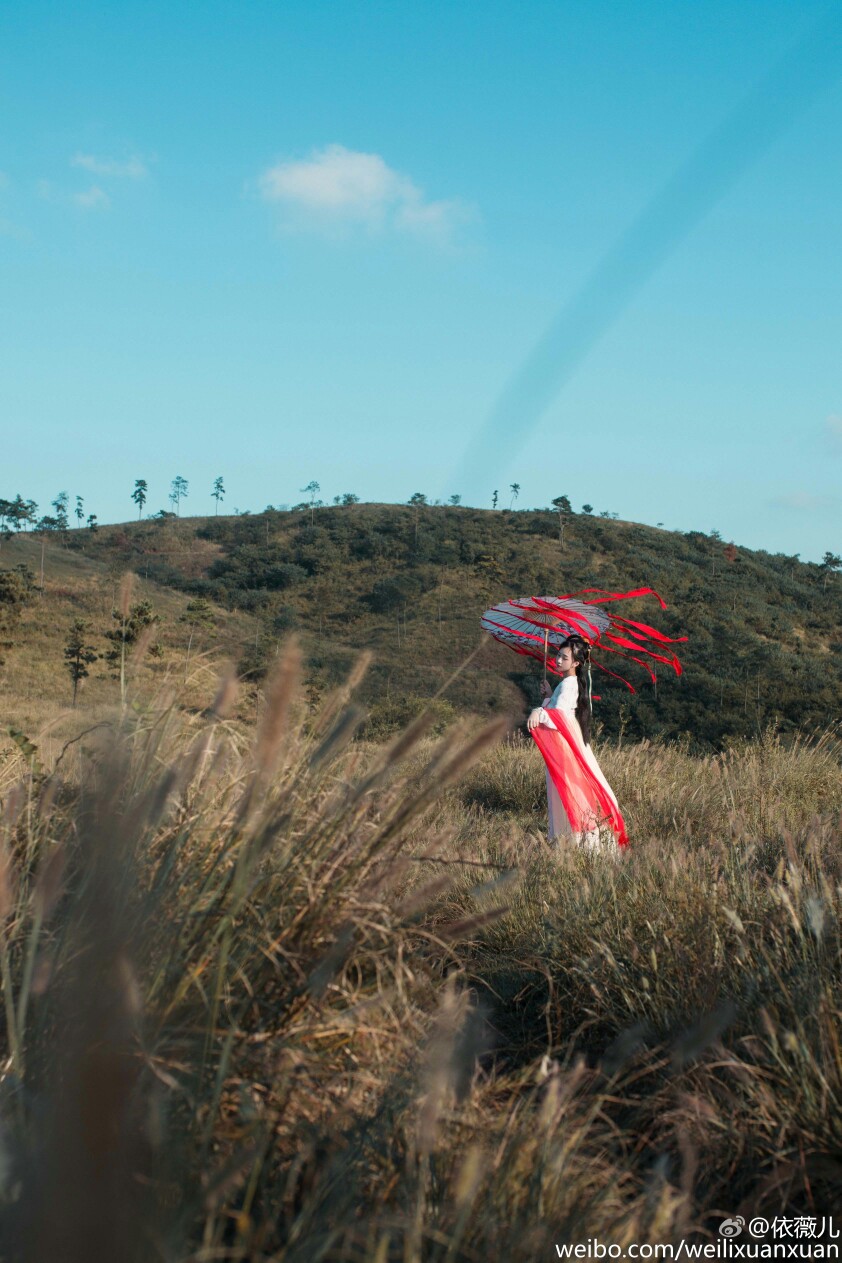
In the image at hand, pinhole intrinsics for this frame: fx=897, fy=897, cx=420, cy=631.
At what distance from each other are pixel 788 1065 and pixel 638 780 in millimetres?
6175

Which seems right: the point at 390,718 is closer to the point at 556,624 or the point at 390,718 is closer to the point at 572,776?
the point at 556,624

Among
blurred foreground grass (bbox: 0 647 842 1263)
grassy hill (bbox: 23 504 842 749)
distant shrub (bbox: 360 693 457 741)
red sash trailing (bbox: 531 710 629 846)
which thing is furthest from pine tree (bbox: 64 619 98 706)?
blurred foreground grass (bbox: 0 647 842 1263)

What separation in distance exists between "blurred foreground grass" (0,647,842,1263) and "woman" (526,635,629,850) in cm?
291

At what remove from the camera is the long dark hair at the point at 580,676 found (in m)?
7.05

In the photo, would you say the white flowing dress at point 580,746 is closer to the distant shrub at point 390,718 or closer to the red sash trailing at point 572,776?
the red sash trailing at point 572,776

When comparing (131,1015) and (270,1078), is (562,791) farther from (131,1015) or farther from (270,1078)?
(131,1015)

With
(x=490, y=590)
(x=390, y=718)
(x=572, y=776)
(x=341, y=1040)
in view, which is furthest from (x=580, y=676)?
(x=490, y=590)

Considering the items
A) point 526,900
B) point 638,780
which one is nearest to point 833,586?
point 638,780

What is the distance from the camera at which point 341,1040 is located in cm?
200

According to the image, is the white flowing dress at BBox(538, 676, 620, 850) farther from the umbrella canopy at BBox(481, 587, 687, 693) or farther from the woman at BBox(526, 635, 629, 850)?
the umbrella canopy at BBox(481, 587, 687, 693)

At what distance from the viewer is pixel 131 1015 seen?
1.37 meters

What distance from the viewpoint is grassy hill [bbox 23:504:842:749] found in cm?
3272

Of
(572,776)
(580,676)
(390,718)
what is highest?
(580,676)

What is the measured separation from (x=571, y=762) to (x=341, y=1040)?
476cm
